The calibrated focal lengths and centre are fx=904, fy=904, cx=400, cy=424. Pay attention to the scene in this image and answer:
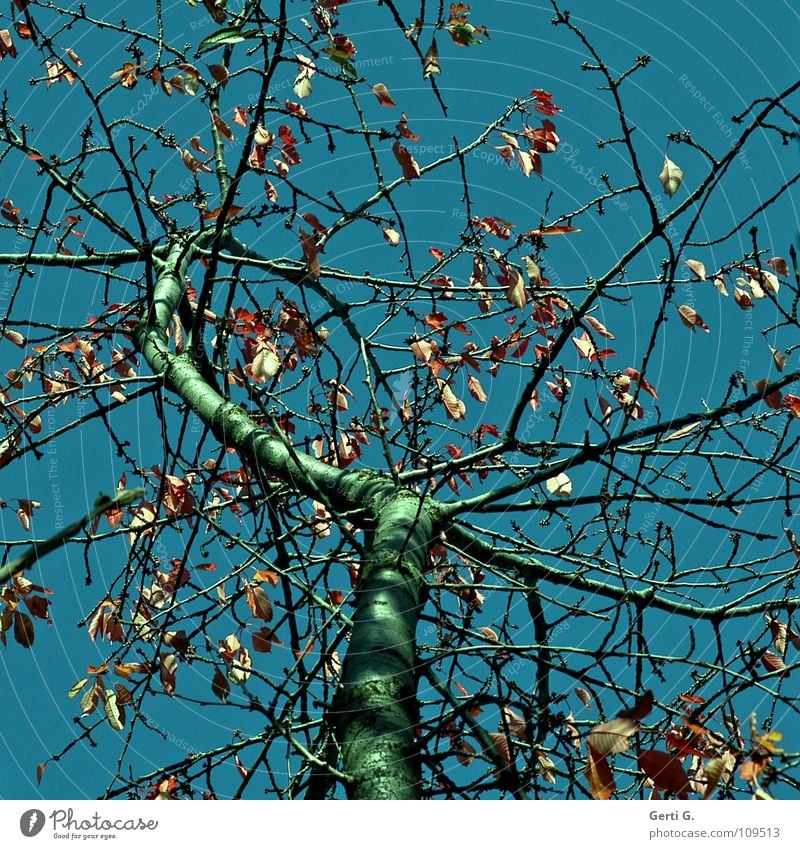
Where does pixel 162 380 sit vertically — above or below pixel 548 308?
below

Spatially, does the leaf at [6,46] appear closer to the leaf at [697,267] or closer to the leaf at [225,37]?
the leaf at [225,37]

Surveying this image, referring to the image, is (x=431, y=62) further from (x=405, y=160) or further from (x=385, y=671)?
(x=385, y=671)

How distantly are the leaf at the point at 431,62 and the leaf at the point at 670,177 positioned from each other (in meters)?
0.98

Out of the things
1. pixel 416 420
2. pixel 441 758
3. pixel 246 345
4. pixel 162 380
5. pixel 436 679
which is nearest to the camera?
pixel 441 758

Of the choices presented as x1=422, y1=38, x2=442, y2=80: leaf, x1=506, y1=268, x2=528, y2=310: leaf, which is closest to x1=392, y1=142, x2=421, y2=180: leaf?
x1=422, y1=38, x2=442, y2=80: leaf

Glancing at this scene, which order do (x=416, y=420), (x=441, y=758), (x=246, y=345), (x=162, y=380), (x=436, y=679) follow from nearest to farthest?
(x=441, y=758)
(x=436, y=679)
(x=162, y=380)
(x=416, y=420)
(x=246, y=345)

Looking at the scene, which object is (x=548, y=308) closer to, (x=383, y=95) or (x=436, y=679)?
(x=383, y=95)

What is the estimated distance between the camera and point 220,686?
4008mm

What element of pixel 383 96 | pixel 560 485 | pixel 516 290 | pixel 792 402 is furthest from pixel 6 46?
pixel 792 402

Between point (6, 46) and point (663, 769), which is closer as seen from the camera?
point (663, 769)

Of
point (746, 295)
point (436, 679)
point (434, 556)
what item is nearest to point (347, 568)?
point (434, 556)

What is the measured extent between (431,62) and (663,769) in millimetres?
2766

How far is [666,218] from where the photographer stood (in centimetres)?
333

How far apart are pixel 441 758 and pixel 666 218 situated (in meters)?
2.07
